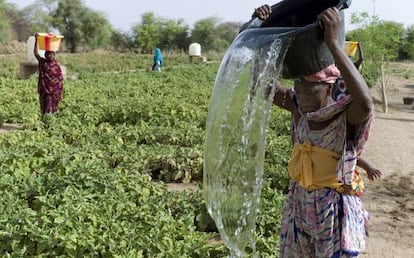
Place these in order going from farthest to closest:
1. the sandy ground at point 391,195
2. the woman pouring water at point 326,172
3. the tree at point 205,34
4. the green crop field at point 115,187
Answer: the tree at point 205,34 → the sandy ground at point 391,195 → the green crop field at point 115,187 → the woman pouring water at point 326,172

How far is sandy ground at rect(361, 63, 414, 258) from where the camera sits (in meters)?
4.29

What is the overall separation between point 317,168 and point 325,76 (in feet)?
1.24

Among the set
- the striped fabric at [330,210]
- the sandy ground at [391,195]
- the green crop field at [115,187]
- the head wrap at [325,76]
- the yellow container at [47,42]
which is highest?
the yellow container at [47,42]

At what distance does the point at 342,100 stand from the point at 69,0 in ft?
181

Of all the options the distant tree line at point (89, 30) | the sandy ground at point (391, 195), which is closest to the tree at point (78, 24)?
the distant tree line at point (89, 30)

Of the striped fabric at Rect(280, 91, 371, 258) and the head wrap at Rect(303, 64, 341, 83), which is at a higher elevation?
→ the head wrap at Rect(303, 64, 341, 83)

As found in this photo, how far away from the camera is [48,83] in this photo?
9219 mm

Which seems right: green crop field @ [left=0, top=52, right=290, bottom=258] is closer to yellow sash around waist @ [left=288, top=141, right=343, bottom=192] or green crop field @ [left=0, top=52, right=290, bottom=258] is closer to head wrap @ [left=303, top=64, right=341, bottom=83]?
yellow sash around waist @ [left=288, top=141, right=343, bottom=192]

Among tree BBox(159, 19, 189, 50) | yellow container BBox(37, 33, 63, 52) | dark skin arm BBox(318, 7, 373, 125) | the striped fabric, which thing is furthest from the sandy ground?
tree BBox(159, 19, 189, 50)

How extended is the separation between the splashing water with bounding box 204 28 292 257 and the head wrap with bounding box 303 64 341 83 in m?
0.16

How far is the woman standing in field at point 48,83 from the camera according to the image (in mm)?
9211

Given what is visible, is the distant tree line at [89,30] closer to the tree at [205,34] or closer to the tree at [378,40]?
the tree at [205,34]

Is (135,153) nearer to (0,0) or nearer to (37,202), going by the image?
(37,202)

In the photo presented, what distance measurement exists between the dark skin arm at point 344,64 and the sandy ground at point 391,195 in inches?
93.5
